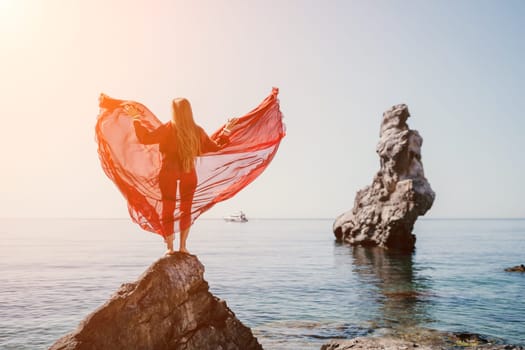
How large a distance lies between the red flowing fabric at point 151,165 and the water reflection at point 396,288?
384 inches

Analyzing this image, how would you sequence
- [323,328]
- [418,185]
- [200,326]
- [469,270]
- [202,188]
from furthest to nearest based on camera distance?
[418,185], [469,270], [323,328], [202,188], [200,326]

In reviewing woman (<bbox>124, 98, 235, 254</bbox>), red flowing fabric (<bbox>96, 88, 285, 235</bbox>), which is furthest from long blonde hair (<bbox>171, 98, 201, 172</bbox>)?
red flowing fabric (<bbox>96, 88, 285, 235</bbox>)

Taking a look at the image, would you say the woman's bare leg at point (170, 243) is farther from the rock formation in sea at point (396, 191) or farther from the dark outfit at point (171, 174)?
the rock formation in sea at point (396, 191)

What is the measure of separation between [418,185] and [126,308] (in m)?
39.5

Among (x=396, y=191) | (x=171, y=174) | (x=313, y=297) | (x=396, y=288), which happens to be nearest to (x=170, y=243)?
(x=171, y=174)

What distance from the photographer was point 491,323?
16.6 m

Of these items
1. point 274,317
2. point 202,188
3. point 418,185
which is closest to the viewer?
point 202,188

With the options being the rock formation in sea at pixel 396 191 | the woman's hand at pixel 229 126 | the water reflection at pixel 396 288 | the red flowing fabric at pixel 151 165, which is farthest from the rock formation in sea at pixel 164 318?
the rock formation in sea at pixel 396 191

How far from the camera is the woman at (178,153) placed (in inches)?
299

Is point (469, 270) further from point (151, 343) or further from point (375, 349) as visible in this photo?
point (151, 343)

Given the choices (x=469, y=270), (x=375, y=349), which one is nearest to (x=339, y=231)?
(x=469, y=270)

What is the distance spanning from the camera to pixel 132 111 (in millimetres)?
7898

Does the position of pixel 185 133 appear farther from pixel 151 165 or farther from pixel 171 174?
pixel 151 165

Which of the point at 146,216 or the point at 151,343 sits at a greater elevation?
the point at 146,216
